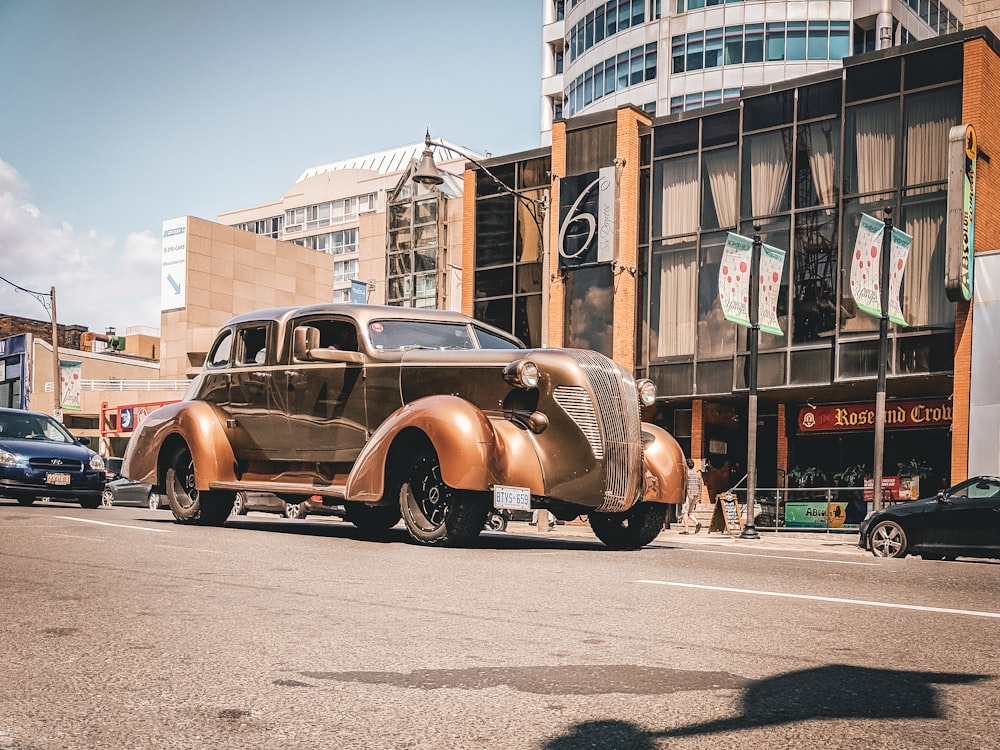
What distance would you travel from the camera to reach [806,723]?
376cm

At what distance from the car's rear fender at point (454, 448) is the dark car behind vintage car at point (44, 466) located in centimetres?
941

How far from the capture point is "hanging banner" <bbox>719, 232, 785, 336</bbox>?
85.0 feet

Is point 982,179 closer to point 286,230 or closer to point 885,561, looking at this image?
point 885,561

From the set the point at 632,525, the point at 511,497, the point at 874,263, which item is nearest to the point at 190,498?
the point at 511,497

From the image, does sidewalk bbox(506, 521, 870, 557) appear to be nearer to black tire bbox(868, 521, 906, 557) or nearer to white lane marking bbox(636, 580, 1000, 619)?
black tire bbox(868, 521, 906, 557)

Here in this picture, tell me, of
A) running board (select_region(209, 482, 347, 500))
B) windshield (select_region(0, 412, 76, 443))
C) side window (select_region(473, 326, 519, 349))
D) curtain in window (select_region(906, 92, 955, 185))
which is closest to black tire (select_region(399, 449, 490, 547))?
running board (select_region(209, 482, 347, 500))

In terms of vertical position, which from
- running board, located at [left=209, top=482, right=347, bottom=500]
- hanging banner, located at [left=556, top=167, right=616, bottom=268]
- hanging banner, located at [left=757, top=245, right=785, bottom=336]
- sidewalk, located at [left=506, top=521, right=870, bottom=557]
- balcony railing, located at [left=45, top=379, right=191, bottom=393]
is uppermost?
hanging banner, located at [left=556, top=167, right=616, bottom=268]

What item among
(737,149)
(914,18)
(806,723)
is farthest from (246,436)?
(914,18)

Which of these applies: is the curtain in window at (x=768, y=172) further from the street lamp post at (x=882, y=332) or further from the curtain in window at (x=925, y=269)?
the street lamp post at (x=882, y=332)

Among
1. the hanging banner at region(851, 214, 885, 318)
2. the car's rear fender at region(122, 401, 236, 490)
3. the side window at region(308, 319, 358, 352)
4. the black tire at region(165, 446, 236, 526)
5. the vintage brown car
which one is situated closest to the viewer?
the vintage brown car

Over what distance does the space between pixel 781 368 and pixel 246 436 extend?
18.6 metres

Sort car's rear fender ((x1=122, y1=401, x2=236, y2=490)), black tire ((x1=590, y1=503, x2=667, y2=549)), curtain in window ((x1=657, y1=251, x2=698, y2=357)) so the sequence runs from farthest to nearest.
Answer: curtain in window ((x1=657, y1=251, x2=698, y2=357)) < car's rear fender ((x1=122, y1=401, x2=236, y2=490)) < black tire ((x1=590, y1=503, x2=667, y2=549))

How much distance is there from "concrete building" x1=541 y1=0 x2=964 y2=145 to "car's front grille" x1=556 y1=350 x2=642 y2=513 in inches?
1720

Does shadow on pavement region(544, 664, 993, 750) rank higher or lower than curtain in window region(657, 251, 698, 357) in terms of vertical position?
lower
